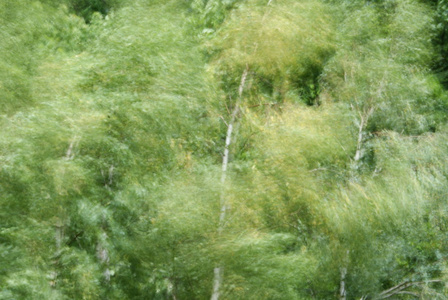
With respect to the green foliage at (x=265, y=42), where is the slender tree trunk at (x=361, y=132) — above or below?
below

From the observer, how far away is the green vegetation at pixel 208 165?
17.7 ft

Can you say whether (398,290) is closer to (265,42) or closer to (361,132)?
(361,132)

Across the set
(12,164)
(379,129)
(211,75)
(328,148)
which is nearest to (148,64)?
(211,75)

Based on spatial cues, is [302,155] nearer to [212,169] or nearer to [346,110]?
[212,169]

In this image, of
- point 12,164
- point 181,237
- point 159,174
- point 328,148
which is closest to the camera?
point 12,164

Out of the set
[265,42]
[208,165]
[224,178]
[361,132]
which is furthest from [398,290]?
[265,42]

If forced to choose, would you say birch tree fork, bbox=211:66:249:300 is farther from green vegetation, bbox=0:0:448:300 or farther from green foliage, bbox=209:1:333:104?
green foliage, bbox=209:1:333:104

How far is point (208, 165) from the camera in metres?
6.22

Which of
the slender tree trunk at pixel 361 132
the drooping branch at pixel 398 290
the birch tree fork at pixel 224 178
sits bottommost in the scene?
the drooping branch at pixel 398 290

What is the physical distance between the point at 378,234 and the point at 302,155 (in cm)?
172

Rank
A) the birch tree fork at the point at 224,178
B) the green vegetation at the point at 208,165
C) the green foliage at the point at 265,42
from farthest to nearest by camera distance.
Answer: the green foliage at the point at 265,42
the birch tree fork at the point at 224,178
the green vegetation at the point at 208,165

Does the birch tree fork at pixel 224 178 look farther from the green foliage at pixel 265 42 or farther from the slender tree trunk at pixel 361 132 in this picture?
the slender tree trunk at pixel 361 132

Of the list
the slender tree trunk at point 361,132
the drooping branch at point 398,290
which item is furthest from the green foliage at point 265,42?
the drooping branch at point 398,290

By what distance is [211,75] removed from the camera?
21.3ft
